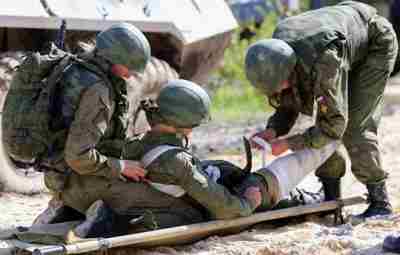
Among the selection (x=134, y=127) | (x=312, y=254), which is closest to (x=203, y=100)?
(x=312, y=254)

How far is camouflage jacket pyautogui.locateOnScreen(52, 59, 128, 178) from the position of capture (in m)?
5.36

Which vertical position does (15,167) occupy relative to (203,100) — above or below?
below

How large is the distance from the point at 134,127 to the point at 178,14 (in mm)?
1113

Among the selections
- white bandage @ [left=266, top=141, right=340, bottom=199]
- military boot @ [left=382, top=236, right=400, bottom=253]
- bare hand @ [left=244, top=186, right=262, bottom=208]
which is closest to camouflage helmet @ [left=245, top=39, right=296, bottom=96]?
white bandage @ [left=266, top=141, right=340, bottom=199]

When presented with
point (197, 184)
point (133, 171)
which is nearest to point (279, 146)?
point (197, 184)

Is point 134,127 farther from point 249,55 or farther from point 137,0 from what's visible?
point 249,55

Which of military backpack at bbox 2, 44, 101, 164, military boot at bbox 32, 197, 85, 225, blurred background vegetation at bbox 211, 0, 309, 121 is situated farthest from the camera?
blurred background vegetation at bbox 211, 0, 309, 121

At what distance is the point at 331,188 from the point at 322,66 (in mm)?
974

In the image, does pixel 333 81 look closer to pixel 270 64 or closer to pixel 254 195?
pixel 270 64

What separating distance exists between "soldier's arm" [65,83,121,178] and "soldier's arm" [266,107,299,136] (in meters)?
1.38

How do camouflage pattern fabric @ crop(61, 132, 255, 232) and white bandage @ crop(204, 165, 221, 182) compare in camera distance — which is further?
white bandage @ crop(204, 165, 221, 182)

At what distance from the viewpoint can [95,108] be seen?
5.39 metres

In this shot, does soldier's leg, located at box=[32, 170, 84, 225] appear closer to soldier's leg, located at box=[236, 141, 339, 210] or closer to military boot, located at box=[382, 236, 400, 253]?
soldier's leg, located at box=[236, 141, 339, 210]

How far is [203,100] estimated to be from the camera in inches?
224
